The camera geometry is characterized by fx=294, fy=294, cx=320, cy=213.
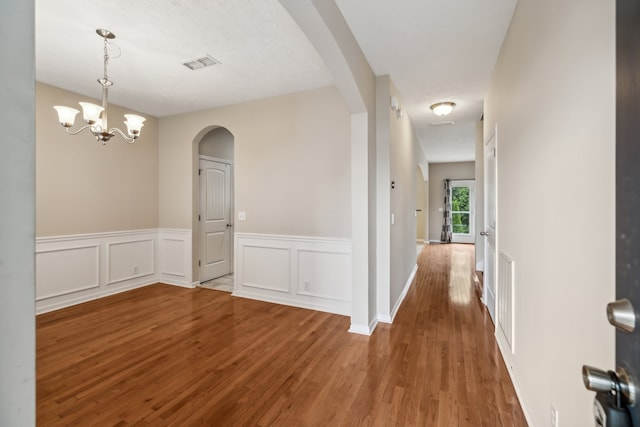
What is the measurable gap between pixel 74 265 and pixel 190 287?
149 cm

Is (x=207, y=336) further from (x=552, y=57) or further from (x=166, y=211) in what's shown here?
(x=552, y=57)

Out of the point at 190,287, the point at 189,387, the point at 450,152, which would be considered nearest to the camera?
the point at 189,387

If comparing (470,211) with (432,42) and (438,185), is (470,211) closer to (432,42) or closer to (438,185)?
(438,185)

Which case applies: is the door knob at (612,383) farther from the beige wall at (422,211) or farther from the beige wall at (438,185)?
the beige wall at (438,185)

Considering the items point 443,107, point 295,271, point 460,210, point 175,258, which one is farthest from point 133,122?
point 460,210

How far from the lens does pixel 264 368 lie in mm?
2328

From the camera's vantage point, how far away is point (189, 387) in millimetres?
2090

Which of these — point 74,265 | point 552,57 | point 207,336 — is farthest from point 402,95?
point 74,265

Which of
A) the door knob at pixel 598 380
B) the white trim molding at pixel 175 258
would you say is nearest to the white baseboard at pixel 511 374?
the door knob at pixel 598 380

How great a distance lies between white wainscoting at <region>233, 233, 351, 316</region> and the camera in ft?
11.7

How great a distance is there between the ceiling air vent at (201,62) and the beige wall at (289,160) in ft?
3.28

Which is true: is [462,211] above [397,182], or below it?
below

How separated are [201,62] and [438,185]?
359 inches

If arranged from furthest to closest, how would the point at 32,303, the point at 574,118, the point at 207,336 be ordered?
the point at 207,336
the point at 574,118
the point at 32,303
